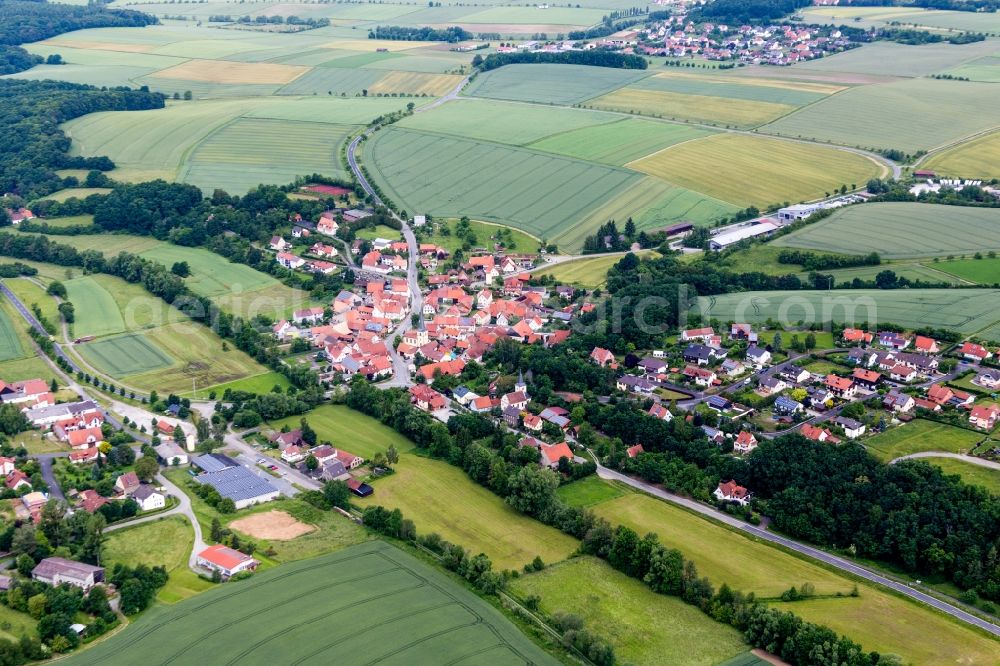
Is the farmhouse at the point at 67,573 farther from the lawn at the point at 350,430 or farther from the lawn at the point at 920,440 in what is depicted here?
the lawn at the point at 920,440

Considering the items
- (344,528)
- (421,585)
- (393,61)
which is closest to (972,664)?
(421,585)

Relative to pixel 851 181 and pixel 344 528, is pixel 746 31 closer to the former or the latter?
pixel 851 181

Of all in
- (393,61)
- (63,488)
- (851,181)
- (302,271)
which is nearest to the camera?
(63,488)

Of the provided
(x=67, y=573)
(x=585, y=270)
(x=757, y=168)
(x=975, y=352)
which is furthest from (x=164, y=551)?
(x=757, y=168)

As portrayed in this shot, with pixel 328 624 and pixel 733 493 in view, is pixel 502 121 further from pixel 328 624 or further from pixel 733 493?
pixel 328 624

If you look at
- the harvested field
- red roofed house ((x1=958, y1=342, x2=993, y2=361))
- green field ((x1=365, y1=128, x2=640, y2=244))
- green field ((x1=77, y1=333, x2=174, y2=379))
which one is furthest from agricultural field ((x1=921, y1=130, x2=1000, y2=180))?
the harvested field

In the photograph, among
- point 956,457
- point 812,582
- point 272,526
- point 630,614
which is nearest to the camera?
point 630,614

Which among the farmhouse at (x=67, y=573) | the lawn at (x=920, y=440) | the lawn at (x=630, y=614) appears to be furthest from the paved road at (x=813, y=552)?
the farmhouse at (x=67, y=573)
